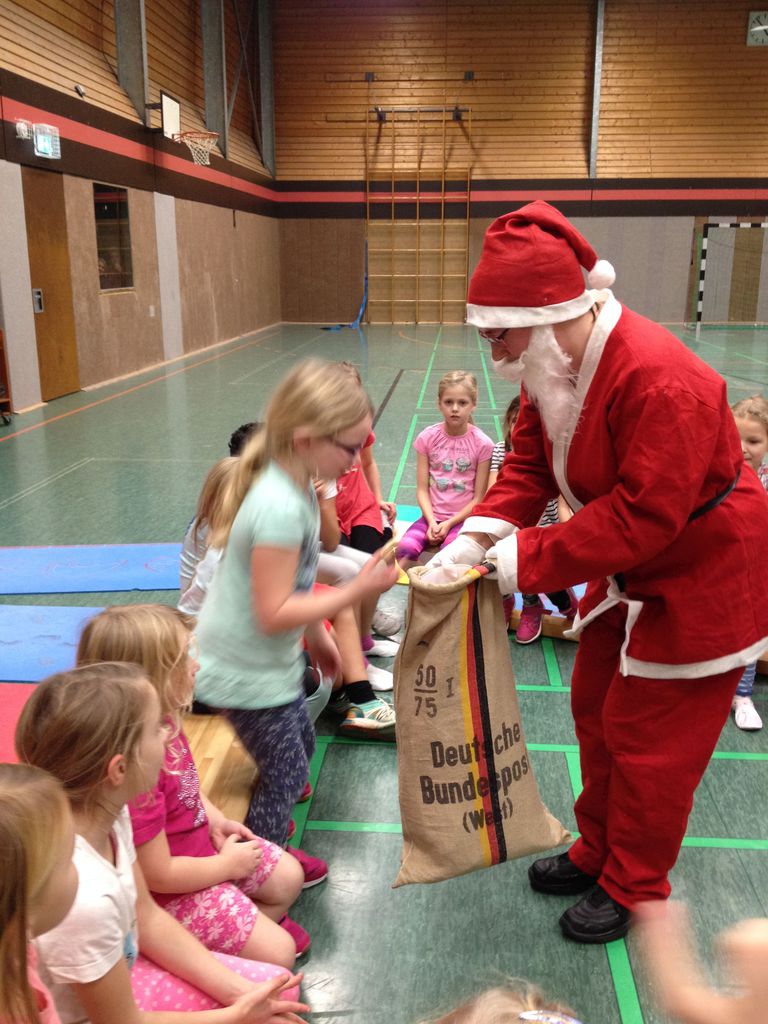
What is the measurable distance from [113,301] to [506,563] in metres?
10.9

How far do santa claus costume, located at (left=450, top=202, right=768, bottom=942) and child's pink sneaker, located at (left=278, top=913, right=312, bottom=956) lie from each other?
2.11ft

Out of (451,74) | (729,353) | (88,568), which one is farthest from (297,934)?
(451,74)

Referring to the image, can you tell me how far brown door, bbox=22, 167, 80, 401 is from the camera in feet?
31.2

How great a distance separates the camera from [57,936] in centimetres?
124

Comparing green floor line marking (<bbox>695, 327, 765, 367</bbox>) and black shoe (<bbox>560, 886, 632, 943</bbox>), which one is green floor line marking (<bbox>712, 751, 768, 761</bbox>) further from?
green floor line marking (<bbox>695, 327, 765, 367</bbox>)

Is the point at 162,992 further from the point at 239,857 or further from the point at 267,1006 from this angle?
the point at 239,857

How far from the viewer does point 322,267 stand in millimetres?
20828

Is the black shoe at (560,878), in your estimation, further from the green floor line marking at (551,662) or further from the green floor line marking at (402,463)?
the green floor line marking at (402,463)

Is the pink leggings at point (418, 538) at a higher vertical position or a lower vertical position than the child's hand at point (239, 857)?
higher

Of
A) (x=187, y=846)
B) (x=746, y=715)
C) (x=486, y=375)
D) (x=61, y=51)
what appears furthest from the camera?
(x=486, y=375)

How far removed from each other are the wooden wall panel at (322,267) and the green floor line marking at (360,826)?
19254 millimetres

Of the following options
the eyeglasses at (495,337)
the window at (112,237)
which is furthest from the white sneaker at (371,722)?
the window at (112,237)

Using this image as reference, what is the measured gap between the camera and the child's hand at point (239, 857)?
183 cm

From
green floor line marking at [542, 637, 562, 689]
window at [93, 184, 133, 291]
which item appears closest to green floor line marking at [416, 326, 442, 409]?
window at [93, 184, 133, 291]
